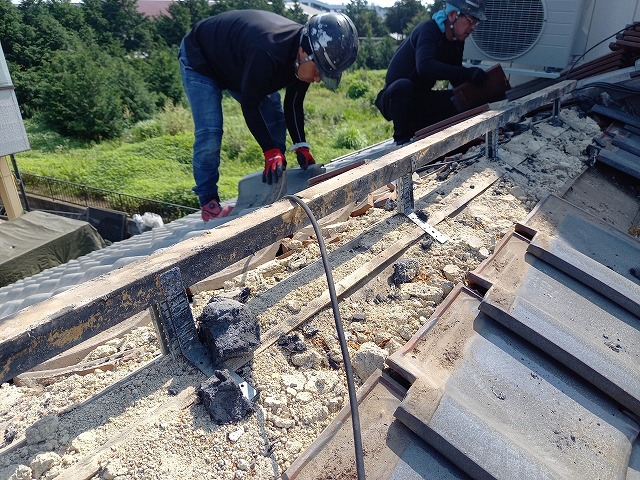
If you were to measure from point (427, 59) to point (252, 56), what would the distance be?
2.27 meters

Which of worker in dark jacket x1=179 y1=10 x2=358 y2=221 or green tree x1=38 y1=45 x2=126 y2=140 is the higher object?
worker in dark jacket x1=179 y1=10 x2=358 y2=221

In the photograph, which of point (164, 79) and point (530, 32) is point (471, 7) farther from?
point (164, 79)

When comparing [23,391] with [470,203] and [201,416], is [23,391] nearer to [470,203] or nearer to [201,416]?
[201,416]

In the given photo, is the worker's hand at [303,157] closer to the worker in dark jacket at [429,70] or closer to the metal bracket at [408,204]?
the worker in dark jacket at [429,70]

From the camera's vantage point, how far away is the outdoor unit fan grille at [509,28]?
256 inches

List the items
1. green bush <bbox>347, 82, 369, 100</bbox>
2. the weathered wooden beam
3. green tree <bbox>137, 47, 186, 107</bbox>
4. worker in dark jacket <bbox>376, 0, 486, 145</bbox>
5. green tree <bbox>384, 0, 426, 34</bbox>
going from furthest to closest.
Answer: green tree <bbox>384, 0, 426, 34</bbox>
green bush <bbox>347, 82, 369, 100</bbox>
green tree <bbox>137, 47, 186, 107</bbox>
worker in dark jacket <bbox>376, 0, 486, 145</bbox>
the weathered wooden beam

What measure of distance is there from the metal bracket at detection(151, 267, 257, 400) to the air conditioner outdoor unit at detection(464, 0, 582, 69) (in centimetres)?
654

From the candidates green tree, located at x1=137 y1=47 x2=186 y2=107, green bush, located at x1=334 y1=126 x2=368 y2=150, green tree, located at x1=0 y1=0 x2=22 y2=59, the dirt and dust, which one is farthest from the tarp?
green tree, located at x1=0 y1=0 x2=22 y2=59

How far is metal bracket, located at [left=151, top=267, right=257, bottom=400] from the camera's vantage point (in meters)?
1.60

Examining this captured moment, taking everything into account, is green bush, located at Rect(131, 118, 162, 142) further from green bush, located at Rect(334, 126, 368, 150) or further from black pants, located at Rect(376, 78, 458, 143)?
black pants, located at Rect(376, 78, 458, 143)

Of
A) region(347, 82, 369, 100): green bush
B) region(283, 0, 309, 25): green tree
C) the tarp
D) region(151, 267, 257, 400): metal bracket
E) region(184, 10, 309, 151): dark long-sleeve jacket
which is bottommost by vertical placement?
the tarp

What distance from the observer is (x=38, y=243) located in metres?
10.1

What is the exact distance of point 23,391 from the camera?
1807 millimetres

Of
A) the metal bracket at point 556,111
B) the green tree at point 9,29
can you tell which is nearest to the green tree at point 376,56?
the green tree at point 9,29
